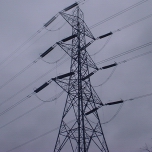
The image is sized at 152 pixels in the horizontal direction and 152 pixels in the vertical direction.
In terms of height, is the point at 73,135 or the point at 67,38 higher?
the point at 67,38

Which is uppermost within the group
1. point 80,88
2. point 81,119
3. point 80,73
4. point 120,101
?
point 80,73

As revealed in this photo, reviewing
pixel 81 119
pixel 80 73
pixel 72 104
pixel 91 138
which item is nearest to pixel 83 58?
pixel 80 73

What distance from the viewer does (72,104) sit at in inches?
639

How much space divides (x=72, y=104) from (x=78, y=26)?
8.12m

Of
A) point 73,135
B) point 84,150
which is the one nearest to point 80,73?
point 73,135

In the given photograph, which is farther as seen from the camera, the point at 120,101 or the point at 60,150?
the point at 120,101

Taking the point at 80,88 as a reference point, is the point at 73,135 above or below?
below

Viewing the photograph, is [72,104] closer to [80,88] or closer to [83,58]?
[80,88]

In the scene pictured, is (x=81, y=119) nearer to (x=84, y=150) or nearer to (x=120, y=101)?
(x=84, y=150)

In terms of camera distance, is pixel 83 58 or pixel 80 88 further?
pixel 83 58

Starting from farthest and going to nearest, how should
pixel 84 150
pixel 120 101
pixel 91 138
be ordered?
pixel 120 101 → pixel 91 138 → pixel 84 150

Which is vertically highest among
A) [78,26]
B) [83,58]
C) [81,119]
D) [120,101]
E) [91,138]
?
[78,26]

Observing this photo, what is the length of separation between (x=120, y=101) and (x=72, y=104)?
405cm

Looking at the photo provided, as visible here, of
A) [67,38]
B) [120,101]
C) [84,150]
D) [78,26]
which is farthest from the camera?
[78,26]
